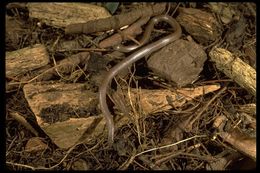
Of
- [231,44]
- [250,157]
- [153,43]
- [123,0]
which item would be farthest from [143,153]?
[123,0]

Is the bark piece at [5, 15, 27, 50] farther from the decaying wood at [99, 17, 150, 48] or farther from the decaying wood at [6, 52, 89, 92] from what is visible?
the decaying wood at [99, 17, 150, 48]

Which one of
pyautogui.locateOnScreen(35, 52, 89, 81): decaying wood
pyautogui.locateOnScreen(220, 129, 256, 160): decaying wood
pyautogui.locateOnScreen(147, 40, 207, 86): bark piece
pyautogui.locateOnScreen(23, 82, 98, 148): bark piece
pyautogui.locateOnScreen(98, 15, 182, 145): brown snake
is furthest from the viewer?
pyautogui.locateOnScreen(35, 52, 89, 81): decaying wood

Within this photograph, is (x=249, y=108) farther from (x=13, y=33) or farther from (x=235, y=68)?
(x=13, y=33)

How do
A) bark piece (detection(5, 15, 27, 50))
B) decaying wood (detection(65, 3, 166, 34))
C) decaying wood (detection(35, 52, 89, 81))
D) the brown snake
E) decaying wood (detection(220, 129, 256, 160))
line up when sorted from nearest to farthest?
decaying wood (detection(220, 129, 256, 160)) → the brown snake → decaying wood (detection(35, 52, 89, 81)) → decaying wood (detection(65, 3, 166, 34)) → bark piece (detection(5, 15, 27, 50))

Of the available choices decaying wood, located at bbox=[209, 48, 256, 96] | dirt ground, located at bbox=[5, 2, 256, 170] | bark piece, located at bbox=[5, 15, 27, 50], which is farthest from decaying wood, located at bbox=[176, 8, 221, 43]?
bark piece, located at bbox=[5, 15, 27, 50]

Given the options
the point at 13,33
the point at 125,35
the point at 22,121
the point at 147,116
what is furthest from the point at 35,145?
the point at 125,35

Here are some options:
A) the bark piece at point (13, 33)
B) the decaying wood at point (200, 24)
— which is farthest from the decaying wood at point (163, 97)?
the bark piece at point (13, 33)

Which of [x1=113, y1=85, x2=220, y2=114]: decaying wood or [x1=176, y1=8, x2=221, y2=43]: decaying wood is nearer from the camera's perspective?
[x1=113, y1=85, x2=220, y2=114]: decaying wood
